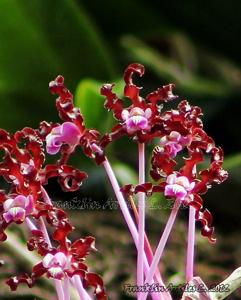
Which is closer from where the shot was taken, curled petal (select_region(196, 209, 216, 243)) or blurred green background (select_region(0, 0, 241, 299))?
curled petal (select_region(196, 209, 216, 243))

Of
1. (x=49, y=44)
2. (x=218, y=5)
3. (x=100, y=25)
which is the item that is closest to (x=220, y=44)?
(x=218, y=5)

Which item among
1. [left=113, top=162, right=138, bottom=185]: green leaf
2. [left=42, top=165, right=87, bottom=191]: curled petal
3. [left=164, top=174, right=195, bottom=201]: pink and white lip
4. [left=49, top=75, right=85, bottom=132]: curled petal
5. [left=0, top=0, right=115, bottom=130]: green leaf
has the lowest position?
[left=164, top=174, right=195, bottom=201]: pink and white lip

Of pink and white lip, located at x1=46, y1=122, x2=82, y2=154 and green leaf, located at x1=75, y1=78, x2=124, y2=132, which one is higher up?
green leaf, located at x1=75, y1=78, x2=124, y2=132

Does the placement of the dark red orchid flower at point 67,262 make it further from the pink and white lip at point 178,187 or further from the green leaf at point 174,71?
the green leaf at point 174,71

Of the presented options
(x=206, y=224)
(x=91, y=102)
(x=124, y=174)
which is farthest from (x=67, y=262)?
(x=124, y=174)

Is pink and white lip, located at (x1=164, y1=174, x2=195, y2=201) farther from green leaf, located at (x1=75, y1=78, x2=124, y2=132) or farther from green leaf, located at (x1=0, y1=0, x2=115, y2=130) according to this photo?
green leaf, located at (x1=0, y1=0, x2=115, y2=130)

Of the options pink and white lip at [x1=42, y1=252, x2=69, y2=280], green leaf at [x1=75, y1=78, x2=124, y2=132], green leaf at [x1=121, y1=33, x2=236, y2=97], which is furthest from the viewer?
green leaf at [x1=121, y1=33, x2=236, y2=97]

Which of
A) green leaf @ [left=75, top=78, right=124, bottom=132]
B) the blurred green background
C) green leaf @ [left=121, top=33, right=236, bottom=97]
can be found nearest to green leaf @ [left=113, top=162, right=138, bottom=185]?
the blurred green background

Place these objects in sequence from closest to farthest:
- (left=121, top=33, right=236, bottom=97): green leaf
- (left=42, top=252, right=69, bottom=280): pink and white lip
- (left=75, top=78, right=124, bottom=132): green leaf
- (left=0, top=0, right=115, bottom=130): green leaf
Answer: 1. (left=42, top=252, right=69, bottom=280): pink and white lip
2. (left=75, top=78, right=124, bottom=132): green leaf
3. (left=0, top=0, right=115, bottom=130): green leaf
4. (left=121, top=33, right=236, bottom=97): green leaf
